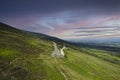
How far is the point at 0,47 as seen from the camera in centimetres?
19762

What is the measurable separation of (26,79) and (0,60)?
132ft

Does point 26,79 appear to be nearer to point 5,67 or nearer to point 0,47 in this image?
point 5,67

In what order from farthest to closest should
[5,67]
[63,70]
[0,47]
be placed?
[0,47], [63,70], [5,67]

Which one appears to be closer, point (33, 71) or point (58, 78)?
point (58, 78)

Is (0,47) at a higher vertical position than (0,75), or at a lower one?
higher

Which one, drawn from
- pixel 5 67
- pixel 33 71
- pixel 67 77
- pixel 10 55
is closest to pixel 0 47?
pixel 10 55

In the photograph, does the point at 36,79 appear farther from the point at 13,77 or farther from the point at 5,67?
the point at 5,67

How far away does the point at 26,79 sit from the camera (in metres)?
135

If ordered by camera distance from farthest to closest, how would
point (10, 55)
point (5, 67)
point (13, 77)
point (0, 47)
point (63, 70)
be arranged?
point (0, 47)
point (10, 55)
point (63, 70)
point (5, 67)
point (13, 77)

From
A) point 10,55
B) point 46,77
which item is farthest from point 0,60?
point 46,77

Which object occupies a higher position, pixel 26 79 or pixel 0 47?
pixel 0 47

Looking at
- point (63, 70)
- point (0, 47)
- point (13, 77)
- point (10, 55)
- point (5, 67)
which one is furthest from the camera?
point (0, 47)

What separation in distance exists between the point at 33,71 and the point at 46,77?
14940 millimetres

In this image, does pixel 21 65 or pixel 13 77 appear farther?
pixel 21 65
